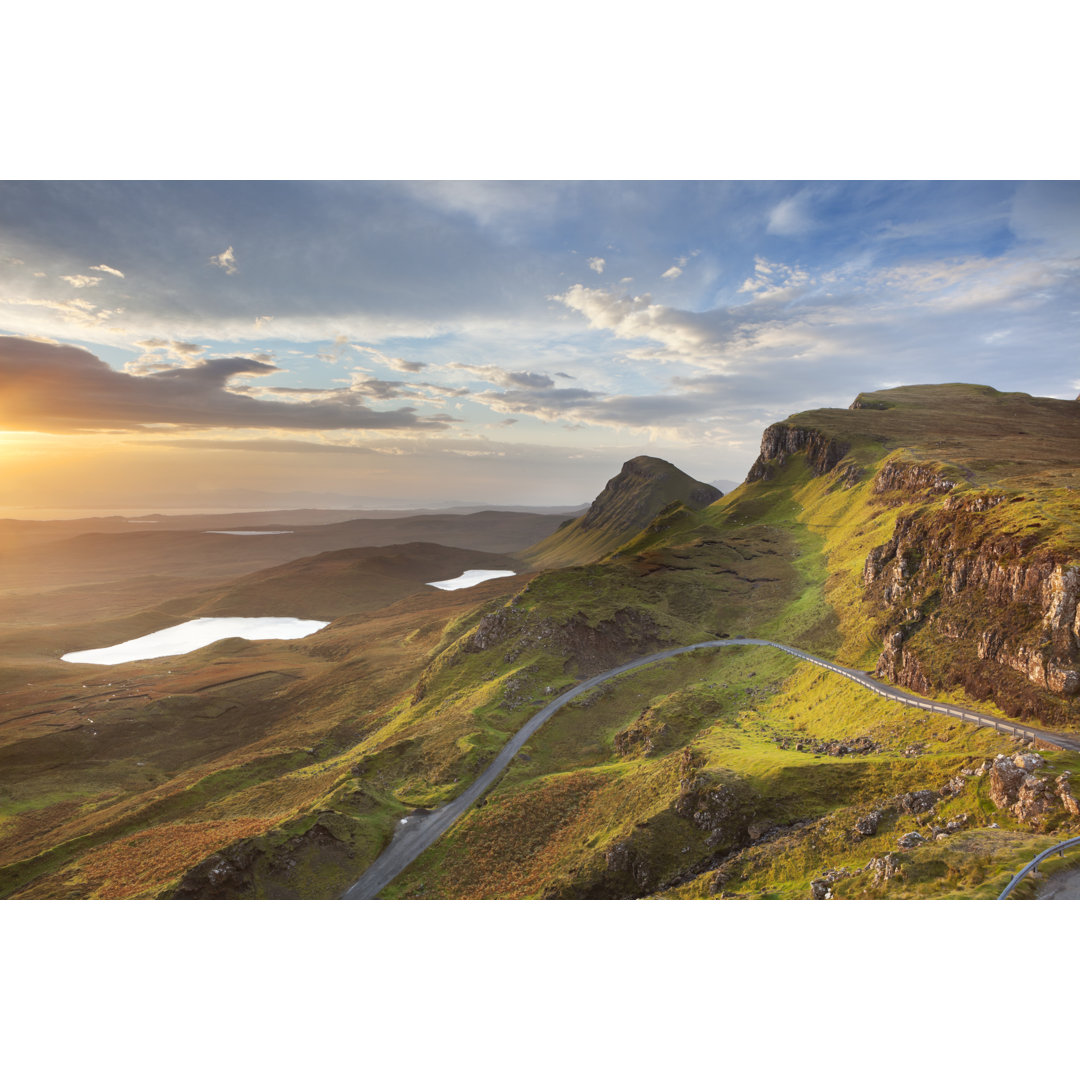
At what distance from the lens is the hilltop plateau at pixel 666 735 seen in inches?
1265

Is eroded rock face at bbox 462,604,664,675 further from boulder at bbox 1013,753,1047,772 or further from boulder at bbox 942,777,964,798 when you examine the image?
boulder at bbox 1013,753,1047,772

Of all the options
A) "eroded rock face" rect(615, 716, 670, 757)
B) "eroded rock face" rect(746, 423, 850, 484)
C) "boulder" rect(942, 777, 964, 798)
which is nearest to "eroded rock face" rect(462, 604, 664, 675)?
"eroded rock face" rect(615, 716, 670, 757)

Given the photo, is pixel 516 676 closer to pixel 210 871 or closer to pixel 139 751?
pixel 210 871

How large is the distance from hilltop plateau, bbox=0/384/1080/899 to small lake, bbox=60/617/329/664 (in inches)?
1046

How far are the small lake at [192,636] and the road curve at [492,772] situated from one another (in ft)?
425

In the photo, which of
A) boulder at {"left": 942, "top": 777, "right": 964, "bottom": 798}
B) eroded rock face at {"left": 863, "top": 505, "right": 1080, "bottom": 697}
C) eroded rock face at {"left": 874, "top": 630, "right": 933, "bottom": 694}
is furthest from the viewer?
eroded rock face at {"left": 874, "top": 630, "right": 933, "bottom": 694}

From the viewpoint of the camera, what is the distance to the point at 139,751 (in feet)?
286

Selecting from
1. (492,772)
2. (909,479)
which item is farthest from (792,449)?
(492,772)

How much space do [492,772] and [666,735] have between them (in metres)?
18.7

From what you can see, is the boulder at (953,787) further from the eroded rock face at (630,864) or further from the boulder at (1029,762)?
the eroded rock face at (630,864)

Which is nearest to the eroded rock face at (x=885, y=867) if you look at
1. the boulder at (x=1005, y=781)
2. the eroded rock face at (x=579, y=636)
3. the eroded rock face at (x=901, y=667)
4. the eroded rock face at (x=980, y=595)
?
the boulder at (x=1005, y=781)

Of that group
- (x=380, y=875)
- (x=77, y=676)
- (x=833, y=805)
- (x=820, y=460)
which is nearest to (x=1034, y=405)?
(x=820, y=460)

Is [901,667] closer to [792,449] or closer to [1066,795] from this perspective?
[1066,795]

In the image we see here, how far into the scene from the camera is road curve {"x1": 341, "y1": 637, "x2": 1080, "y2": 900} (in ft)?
122
